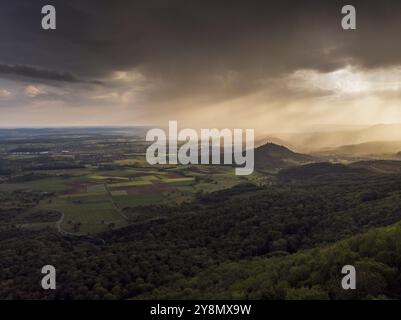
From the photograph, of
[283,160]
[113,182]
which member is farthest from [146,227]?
[283,160]

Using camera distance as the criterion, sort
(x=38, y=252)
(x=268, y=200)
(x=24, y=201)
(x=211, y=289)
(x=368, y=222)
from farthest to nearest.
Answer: (x=24, y=201)
(x=268, y=200)
(x=38, y=252)
(x=368, y=222)
(x=211, y=289)

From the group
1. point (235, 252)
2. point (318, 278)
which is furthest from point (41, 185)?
point (318, 278)

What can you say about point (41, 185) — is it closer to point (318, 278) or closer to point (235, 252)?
point (235, 252)

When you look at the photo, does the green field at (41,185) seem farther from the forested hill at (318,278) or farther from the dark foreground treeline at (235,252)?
the forested hill at (318,278)

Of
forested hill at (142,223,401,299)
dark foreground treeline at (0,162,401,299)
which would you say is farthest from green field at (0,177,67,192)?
forested hill at (142,223,401,299)

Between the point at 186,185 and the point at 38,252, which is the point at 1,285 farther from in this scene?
the point at 186,185

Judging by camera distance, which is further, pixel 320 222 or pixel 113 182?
pixel 113 182

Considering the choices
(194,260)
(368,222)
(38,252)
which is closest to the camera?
(194,260)

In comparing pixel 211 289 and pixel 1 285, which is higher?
pixel 211 289

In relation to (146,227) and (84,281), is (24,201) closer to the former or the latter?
(146,227)
